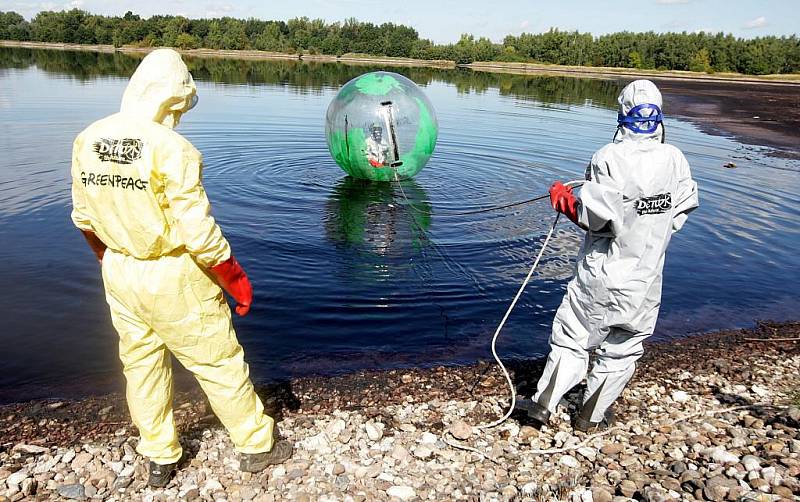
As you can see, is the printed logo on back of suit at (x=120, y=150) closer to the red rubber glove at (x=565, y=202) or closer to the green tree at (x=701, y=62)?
the red rubber glove at (x=565, y=202)

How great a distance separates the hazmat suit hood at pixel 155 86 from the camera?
135 inches

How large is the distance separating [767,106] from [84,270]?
39.4 metres

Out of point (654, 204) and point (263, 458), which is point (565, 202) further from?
point (263, 458)

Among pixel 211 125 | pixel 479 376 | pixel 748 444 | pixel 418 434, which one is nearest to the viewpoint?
pixel 748 444

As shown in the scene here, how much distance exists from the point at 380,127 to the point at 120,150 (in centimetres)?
715

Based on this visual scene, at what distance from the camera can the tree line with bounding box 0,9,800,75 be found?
83.0 m

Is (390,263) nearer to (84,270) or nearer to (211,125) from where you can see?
(84,270)

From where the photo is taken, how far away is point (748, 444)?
4.39m

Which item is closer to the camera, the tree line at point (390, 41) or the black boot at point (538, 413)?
the black boot at point (538, 413)

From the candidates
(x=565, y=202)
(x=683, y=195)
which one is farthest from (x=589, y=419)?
(x=683, y=195)

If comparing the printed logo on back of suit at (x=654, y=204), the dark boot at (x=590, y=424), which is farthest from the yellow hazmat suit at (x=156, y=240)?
the printed logo on back of suit at (x=654, y=204)

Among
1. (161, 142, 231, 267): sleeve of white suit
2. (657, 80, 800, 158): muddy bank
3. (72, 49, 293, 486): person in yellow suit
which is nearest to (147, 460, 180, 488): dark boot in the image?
(72, 49, 293, 486): person in yellow suit

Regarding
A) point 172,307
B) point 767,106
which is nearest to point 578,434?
point 172,307

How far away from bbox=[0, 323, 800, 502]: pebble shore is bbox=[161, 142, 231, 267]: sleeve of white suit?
1722mm
